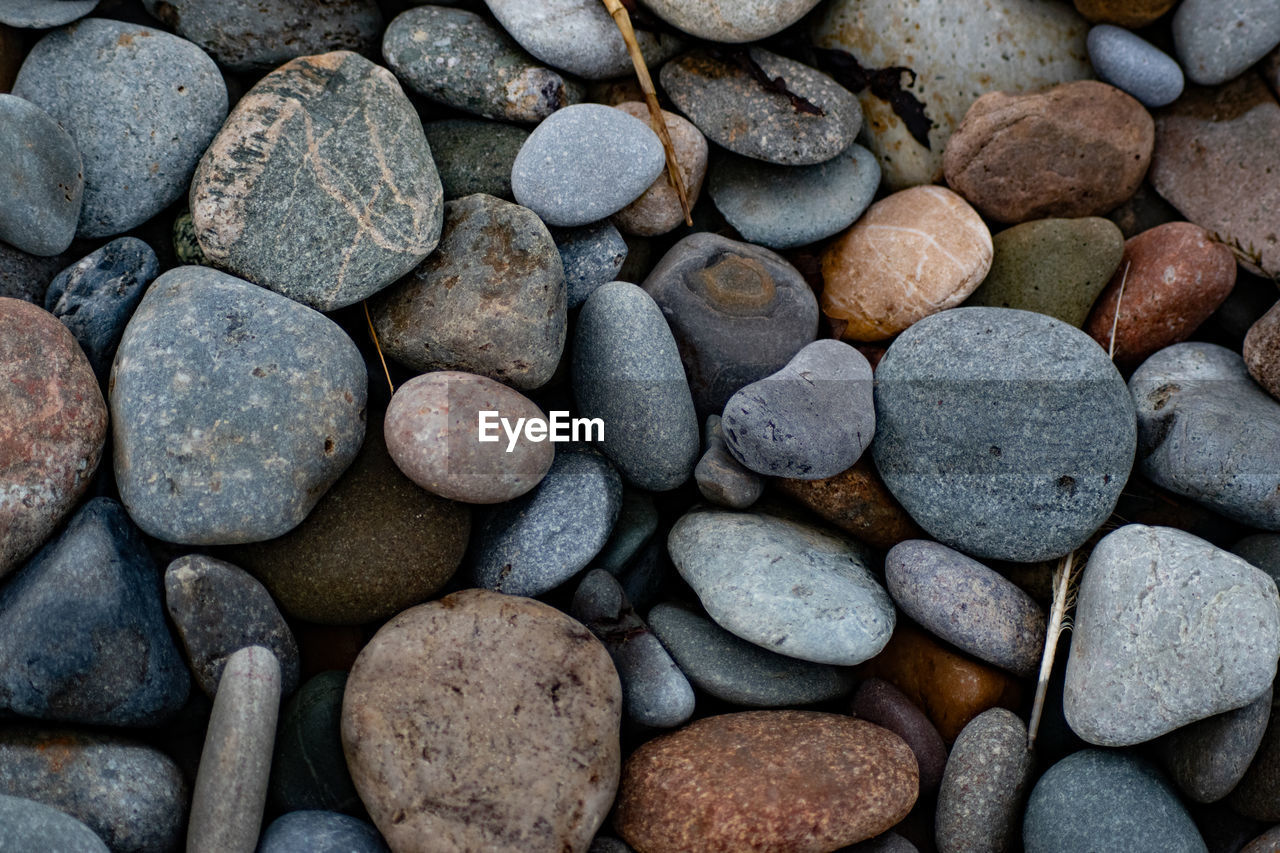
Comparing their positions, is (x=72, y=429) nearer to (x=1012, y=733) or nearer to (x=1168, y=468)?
(x=1012, y=733)

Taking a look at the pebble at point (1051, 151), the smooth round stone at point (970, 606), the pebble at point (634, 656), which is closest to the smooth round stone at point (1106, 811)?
the smooth round stone at point (970, 606)

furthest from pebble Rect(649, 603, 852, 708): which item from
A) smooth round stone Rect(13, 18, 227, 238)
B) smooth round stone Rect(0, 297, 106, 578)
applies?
smooth round stone Rect(13, 18, 227, 238)

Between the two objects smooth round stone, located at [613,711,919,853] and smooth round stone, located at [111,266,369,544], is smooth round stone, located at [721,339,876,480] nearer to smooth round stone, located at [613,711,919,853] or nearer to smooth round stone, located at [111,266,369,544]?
smooth round stone, located at [613,711,919,853]

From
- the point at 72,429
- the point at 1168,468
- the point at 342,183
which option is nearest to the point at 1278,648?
the point at 1168,468

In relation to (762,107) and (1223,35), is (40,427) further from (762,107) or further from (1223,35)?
(1223,35)

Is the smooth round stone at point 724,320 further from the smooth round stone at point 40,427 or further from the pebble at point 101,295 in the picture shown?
the smooth round stone at point 40,427
